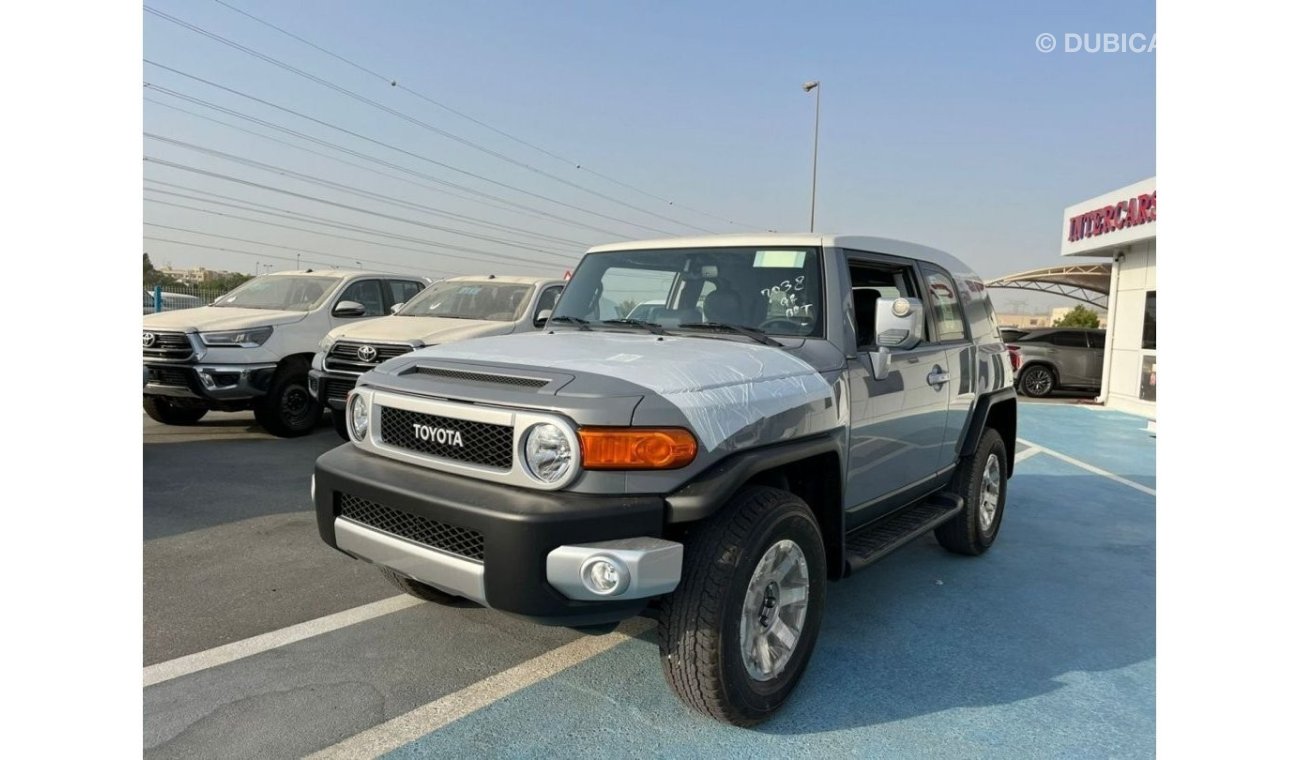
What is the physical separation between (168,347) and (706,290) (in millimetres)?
6404

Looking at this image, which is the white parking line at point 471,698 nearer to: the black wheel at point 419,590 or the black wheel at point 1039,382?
the black wheel at point 419,590

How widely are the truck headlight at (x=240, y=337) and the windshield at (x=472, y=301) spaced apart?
145 centimetres

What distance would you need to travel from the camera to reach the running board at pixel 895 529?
11.7 feet

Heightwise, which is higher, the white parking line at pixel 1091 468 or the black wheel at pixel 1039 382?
the black wheel at pixel 1039 382

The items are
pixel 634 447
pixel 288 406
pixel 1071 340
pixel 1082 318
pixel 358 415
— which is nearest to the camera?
pixel 634 447

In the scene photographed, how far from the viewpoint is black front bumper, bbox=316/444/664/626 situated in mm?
2426

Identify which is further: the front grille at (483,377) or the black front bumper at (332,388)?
the black front bumper at (332,388)

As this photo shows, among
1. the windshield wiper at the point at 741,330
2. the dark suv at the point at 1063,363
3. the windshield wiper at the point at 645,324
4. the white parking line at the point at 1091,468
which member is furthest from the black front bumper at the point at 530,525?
the dark suv at the point at 1063,363

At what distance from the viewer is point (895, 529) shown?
411cm

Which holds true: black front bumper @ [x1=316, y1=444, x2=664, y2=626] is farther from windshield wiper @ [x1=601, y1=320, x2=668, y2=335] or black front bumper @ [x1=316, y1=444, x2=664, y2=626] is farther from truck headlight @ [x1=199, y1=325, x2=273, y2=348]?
truck headlight @ [x1=199, y1=325, x2=273, y2=348]

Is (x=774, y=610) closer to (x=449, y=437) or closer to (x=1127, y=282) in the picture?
(x=449, y=437)

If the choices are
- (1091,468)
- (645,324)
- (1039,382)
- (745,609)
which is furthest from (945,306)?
(1039,382)

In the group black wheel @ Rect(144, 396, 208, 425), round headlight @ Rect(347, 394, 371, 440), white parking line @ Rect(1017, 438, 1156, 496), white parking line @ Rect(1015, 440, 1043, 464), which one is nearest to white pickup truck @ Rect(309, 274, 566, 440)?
black wheel @ Rect(144, 396, 208, 425)

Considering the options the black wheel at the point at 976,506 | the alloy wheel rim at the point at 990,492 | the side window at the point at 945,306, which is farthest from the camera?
the alloy wheel rim at the point at 990,492
